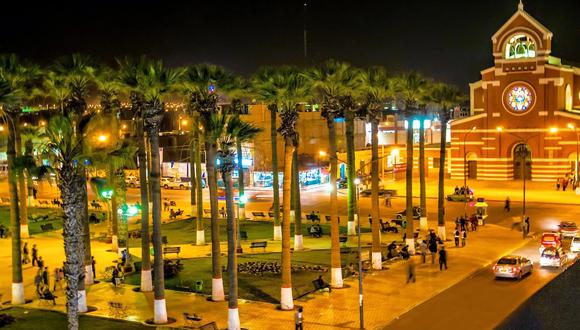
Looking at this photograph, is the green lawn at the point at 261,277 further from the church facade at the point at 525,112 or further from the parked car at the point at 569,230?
the church facade at the point at 525,112

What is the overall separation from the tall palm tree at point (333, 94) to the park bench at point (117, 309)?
35.5ft

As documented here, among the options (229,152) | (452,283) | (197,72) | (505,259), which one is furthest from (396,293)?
(197,72)

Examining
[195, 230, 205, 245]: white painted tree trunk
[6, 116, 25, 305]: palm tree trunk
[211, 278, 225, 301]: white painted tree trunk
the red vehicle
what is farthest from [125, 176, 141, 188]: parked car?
[211, 278, 225, 301]: white painted tree trunk

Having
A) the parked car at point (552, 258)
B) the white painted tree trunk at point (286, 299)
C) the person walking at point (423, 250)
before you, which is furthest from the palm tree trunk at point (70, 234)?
the parked car at point (552, 258)

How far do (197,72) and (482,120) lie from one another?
226ft

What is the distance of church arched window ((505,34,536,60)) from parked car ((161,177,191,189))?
4404cm

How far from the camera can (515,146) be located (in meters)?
96.3

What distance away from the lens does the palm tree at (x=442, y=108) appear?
180 feet

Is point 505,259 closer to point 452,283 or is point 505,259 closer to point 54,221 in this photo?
point 452,283

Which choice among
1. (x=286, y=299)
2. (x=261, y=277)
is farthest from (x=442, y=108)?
(x=286, y=299)

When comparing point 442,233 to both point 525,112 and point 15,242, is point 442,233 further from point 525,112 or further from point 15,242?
point 525,112

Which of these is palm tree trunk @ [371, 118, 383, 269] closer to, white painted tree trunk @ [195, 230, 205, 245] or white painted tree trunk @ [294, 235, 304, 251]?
white painted tree trunk @ [294, 235, 304, 251]

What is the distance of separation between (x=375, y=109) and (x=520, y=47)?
55332mm

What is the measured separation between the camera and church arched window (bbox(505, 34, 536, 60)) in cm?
9344
